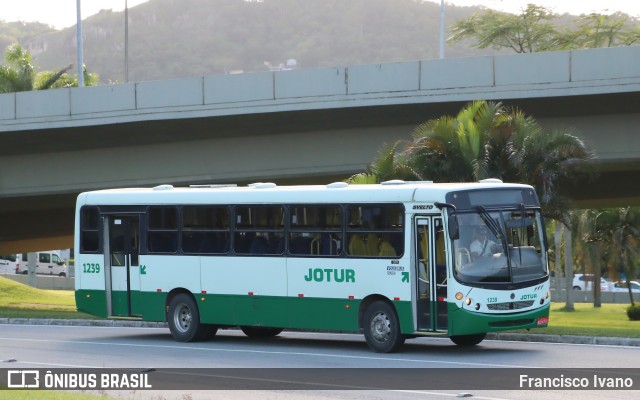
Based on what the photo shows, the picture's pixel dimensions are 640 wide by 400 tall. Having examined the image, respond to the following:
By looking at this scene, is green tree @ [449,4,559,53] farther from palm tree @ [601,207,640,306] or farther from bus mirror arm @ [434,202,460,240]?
bus mirror arm @ [434,202,460,240]

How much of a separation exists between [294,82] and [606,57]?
8821 millimetres

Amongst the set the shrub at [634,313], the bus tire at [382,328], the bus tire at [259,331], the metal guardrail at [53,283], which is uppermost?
the bus tire at [382,328]

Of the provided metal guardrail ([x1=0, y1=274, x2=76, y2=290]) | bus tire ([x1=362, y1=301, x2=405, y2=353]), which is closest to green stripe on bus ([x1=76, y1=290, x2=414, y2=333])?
bus tire ([x1=362, y1=301, x2=405, y2=353])

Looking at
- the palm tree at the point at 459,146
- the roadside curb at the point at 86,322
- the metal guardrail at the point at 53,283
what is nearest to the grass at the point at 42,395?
the roadside curb at the point at 86,322

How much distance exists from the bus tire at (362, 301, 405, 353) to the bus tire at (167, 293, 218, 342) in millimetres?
4338

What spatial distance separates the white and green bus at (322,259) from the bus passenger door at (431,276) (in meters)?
0.02

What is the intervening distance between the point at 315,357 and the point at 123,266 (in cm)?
653

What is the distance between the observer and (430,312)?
59.7 feet

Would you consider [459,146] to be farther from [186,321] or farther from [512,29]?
[512,29]

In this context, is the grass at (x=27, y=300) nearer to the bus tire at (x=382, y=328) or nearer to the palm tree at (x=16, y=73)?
the palm tree at (x=16, y=73)

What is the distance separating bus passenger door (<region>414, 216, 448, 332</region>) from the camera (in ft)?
59.4

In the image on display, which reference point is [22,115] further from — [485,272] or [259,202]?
[485,272]

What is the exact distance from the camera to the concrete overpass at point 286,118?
29453mm

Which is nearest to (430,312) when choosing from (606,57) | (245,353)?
(245,353)
